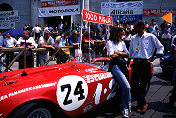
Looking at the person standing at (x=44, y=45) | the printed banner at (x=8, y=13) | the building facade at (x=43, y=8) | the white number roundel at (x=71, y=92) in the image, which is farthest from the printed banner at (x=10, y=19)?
the white number roundel at (x=71, y=92)

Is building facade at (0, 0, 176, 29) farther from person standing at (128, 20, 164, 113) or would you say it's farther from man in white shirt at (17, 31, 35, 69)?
person standing at (128, 20, 164, 113)

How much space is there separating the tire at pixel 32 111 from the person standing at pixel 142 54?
1.92m

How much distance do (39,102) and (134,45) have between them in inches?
86.8

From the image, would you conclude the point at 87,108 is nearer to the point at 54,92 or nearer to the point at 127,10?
the point at 54,92

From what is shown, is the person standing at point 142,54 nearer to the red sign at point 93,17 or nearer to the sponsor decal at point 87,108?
the sponsor decal at point 87,108

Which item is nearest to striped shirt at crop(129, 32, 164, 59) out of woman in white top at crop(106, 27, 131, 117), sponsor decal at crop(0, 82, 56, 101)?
woman in white top at crop(106, 27, 131, 117)

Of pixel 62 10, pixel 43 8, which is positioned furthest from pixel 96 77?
pixel 43 8

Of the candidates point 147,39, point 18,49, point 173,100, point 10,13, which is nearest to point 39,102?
point 147,39

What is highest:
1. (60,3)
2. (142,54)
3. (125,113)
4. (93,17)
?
(60,3)

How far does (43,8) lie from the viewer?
18656mm

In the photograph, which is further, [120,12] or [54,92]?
[120,12]

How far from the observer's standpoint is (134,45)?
11.7 ft

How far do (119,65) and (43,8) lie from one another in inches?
677

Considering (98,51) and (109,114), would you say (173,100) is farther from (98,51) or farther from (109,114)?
(98,51)
